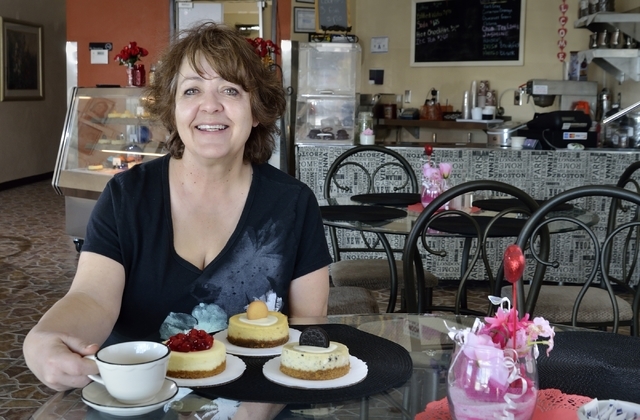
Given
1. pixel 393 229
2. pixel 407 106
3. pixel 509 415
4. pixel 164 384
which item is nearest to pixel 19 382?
pixel 393 229

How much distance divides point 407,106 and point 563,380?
7.71 meters

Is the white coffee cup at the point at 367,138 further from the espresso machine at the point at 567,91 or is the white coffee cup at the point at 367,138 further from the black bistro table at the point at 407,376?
the black bistro table at the point at 407,376

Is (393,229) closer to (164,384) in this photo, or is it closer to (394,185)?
(164,384)

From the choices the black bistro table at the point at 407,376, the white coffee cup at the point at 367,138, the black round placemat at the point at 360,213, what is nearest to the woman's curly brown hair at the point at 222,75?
the black bistro table at the point at 407,376

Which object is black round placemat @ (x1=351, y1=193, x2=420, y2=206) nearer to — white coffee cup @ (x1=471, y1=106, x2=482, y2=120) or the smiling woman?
the smiling woman

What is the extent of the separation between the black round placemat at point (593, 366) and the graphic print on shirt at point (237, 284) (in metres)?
0.63

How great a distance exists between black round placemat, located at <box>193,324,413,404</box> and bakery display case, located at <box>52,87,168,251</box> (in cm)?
465

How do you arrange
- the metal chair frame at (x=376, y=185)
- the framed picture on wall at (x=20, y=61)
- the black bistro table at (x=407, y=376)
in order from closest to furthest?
the black bistro table at (x=407, y=376)
the metal chair frame at (x=376, y=185)
the framed picture on wall at (x=20, y=61)

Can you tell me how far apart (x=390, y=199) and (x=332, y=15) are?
135 inches

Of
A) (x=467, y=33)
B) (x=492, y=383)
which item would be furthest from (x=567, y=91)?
(x=492, y=383)

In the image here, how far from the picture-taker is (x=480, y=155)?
17.3ft

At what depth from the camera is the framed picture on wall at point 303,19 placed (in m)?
8.07

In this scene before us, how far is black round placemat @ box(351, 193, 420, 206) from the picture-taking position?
358 cm

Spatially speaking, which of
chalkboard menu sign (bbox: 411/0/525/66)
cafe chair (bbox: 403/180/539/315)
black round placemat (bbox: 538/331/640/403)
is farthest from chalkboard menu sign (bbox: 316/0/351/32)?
black round placemat (bbox: 538/331/640/403)
